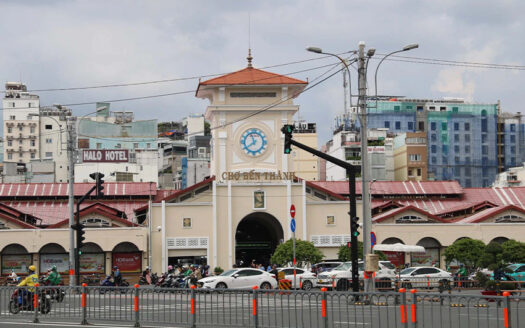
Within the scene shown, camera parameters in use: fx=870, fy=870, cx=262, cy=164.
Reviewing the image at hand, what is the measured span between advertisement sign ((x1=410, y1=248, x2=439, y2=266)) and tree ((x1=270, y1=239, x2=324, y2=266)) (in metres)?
7.87

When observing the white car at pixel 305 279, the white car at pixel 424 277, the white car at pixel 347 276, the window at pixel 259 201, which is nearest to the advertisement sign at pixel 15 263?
the window at pixel 259 201

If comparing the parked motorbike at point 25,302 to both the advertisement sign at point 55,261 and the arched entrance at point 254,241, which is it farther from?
the arched entrance at point 254,241

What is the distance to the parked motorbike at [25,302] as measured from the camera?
79.9 ft

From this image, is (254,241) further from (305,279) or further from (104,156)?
(104,156)

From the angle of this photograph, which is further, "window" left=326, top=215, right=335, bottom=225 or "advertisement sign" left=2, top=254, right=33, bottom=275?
"window" left=326, top=215, right=335, bottom=225

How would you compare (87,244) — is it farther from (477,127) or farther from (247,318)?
(477,127)

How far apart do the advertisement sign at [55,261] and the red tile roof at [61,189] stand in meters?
7.80

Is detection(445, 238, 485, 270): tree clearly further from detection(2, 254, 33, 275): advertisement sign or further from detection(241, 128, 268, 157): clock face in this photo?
detection(2, 254, 33, 275): advertisement sign

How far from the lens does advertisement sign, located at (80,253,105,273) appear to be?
57.8 metres

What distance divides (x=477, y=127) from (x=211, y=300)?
338 ft

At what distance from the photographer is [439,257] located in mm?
60375

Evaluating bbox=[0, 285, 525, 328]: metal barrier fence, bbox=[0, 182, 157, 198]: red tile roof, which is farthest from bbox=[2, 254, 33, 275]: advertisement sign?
bbox=[0, 285, 525, 328]: metal barrier fence

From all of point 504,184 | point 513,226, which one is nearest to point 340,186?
point 513,226

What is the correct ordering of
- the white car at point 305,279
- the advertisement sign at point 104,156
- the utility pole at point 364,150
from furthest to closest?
1. the advertisement sign at point 104,156
2. the white car at point 305,279
3. the utility pole at point 364,150
